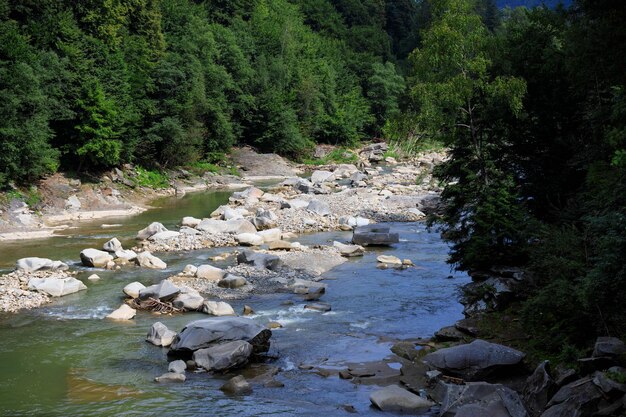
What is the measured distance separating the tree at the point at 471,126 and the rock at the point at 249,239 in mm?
10656

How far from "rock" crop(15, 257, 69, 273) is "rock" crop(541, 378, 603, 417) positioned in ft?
58.6

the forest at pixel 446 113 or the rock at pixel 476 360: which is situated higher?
the forest at pixel 446 113

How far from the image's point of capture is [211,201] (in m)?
41.1

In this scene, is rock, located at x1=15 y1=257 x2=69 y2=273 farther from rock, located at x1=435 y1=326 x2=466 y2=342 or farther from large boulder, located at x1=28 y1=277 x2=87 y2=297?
rock, located at x1=435 y1=326 x2=466 y2=342

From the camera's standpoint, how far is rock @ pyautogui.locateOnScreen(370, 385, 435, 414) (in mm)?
11172

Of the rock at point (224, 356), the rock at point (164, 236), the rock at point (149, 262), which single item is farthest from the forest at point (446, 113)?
the rock at point (149, 262)

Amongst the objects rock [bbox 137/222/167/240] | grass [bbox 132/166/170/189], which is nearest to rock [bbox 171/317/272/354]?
rock [bbox 137/222/167/240]

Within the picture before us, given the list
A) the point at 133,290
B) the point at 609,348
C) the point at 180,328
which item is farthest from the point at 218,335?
the point at 609,348

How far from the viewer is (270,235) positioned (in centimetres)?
2800

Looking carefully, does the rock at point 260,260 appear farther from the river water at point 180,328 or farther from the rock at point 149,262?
the rock at point 149,262

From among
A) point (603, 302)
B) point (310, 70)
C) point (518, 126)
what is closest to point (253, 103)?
point (310, 70)

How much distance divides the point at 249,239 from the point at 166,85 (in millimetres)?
25947

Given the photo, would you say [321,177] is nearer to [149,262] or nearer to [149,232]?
[149,232]

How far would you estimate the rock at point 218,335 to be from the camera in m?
14.3
